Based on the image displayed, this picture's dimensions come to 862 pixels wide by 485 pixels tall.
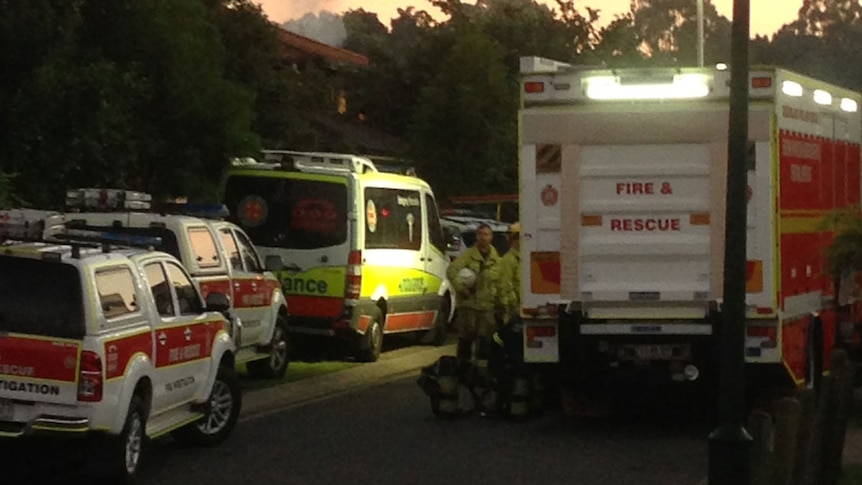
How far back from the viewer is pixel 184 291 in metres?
14.1

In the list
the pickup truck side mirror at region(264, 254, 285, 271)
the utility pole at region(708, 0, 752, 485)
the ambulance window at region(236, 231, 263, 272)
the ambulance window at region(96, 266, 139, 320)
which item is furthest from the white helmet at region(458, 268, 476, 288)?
the utility pole at region(708, 0, 752, 485)

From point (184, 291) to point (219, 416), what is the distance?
1.37 m

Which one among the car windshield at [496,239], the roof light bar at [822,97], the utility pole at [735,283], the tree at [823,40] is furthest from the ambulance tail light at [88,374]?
the tree at [823,40]

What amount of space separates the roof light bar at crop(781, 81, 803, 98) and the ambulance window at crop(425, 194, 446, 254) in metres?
9.26

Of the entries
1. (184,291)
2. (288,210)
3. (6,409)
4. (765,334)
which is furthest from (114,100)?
(6,409)

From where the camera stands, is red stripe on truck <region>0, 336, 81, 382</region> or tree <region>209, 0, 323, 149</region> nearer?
red stripe on truck <region>0, 336, 81, 382</region>

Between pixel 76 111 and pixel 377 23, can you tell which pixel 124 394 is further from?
pixel 377 23

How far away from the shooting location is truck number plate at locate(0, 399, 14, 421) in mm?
11758

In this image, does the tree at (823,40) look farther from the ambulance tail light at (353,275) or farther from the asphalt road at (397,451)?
the asphalt road at (397,451)

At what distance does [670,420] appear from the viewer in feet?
56.7

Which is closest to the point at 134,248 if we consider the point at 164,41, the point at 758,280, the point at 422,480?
the point at 422,480

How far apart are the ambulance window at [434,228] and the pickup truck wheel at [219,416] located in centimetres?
978

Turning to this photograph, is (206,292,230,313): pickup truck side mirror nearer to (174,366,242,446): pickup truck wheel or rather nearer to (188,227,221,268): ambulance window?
(174,366,242,446): pickup truck wheel

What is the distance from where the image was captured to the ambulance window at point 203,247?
59.3ft
